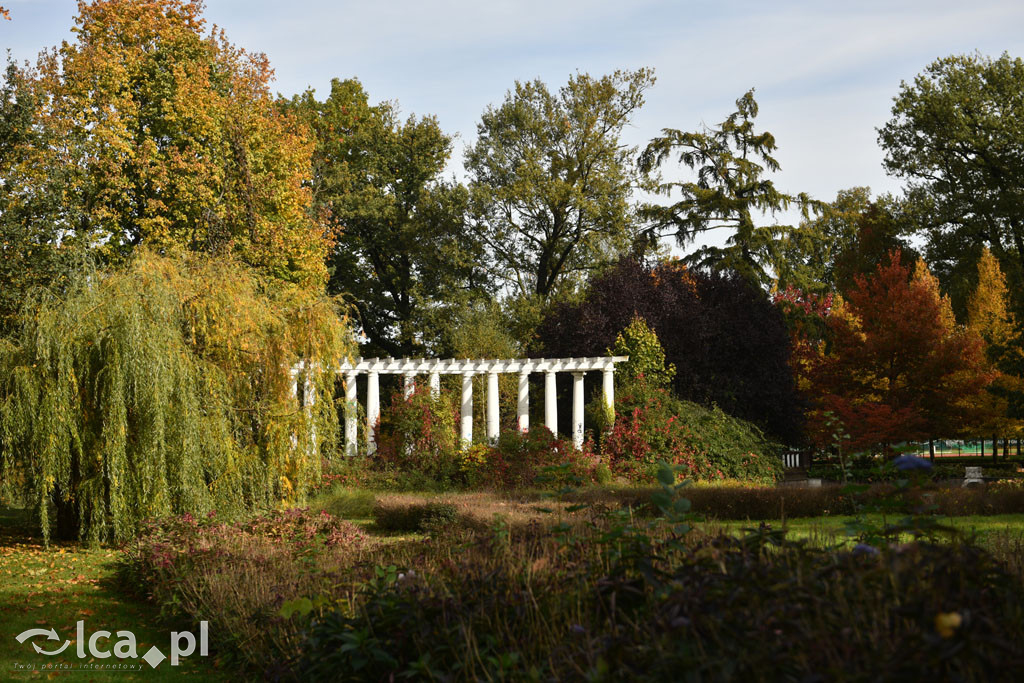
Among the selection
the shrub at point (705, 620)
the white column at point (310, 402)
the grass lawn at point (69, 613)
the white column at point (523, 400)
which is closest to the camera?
the shrub at point (705, 620)

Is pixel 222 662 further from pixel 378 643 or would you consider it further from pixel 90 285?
pixel 90 285

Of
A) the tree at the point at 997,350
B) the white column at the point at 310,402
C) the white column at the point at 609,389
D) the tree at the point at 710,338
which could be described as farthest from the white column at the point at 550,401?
the tree at the point at 997,350

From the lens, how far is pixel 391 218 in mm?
29672

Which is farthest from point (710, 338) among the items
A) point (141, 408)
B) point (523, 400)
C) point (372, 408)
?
point (141, 408)

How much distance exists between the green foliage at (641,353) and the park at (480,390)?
9 centimetres

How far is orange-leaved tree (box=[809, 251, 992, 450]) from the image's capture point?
20.1 m

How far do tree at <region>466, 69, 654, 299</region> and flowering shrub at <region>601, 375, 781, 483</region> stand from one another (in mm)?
8731

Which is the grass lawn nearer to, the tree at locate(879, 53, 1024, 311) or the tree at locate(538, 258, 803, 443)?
the tree at locate(538, 258, 803, 443)

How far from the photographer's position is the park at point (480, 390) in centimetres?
427

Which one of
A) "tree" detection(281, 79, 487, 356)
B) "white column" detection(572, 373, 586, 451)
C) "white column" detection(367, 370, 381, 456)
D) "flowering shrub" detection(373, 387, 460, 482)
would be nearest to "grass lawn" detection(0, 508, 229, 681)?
"flowering shrub" detection(373, 387, 460, 482)

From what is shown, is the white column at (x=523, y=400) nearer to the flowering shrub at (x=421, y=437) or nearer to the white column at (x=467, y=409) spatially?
the white column at (x=467, y=409)

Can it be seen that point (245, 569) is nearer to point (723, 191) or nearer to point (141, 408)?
point (141, 408)

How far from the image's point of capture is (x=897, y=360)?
21.1 metres

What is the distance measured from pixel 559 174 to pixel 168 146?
12025 millimetres
